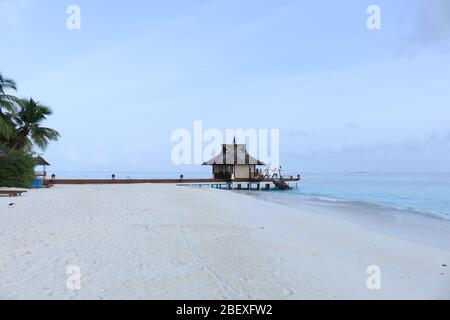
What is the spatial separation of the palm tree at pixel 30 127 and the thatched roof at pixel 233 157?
17.7 meters

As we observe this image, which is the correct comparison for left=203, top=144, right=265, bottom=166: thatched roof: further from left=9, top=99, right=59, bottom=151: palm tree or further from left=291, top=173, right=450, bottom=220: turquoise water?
left=9, top=99, right=59, bottom=151: palm tree

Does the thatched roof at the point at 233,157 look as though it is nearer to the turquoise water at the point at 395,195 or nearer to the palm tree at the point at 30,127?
the turquoise water at the point at 395,195

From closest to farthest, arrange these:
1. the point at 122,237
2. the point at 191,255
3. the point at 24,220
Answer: the point at 191,255 < the point at 122,237 < the point at 24,220

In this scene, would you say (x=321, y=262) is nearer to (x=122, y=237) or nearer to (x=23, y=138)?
(x=122, y=237)

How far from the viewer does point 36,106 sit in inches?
1086

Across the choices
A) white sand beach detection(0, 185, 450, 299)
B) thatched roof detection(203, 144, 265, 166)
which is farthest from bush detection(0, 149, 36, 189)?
thatched roof detection(203, 144, 265, 166)

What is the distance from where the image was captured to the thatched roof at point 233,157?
38.9 meters

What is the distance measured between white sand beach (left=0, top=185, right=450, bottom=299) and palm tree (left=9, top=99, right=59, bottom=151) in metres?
20.6

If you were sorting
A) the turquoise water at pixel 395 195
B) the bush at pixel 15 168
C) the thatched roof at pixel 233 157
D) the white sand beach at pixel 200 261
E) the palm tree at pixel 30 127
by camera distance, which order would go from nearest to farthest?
the white sand beach at pixel 200 261 → the bush at pixel 15 168 → the turquoise water at pixel 395 195 → the palm tree at pixel 30 127 → the thatched roof at pixel 233 157

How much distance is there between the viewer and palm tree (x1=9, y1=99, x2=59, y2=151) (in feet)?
88.4

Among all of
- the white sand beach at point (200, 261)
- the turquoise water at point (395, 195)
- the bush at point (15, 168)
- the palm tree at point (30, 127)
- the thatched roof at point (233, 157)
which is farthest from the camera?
the thatched roof at point (233, 157)

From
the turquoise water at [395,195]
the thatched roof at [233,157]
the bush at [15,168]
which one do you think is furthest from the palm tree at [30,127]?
the turquoise water at [395,195]
